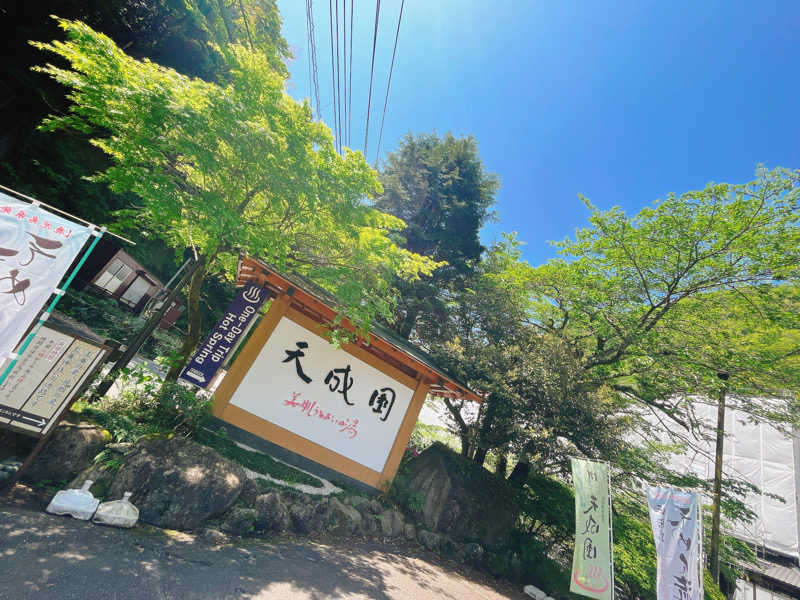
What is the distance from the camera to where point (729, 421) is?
68.7 feet

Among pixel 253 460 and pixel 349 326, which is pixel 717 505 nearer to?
pixel 349 326

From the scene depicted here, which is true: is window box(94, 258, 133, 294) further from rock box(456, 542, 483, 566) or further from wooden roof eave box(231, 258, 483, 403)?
rock box(456, 542, 483, 566)

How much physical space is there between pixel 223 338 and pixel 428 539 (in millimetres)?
7137

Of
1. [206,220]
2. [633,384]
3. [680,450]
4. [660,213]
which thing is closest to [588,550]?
[633,384]

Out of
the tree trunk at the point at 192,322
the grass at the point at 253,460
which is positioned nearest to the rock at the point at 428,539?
the grass at the point at 253,460

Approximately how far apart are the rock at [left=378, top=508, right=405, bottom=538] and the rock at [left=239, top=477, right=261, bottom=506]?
339 cm

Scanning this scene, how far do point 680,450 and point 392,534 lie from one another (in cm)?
1083

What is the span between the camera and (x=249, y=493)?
5586 mm

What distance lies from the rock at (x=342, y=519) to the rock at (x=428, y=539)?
208 cm

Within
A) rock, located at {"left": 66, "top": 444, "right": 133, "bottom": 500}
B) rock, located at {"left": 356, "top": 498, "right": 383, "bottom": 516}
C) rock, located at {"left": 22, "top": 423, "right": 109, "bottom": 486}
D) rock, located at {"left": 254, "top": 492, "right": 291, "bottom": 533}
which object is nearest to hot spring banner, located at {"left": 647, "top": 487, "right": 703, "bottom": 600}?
rock, located at {"left": 356, "top": 498, "right": 383, "bottom": 516}

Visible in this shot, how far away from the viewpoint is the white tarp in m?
17.4

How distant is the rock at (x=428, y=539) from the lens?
811 cm

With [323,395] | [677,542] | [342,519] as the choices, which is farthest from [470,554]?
[323,395]

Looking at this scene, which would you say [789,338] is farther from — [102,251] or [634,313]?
[102,251]
